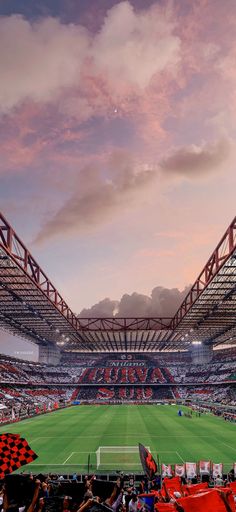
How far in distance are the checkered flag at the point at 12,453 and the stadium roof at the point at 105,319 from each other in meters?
22.3

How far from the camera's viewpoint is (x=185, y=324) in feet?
252

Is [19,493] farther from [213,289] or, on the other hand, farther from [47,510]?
[213,289]

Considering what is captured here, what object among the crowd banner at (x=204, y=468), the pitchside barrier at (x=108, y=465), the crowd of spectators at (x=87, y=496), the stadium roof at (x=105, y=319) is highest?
the stadium roof at (x=105, y=319)

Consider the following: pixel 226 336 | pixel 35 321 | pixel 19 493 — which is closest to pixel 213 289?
pixel 35 321

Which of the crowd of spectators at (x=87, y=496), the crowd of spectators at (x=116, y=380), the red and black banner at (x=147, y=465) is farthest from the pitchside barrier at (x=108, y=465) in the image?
the crowd of spectators at (x=116, y=380)

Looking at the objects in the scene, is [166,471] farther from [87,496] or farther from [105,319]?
[105,319]

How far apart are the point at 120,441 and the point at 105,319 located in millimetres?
31493

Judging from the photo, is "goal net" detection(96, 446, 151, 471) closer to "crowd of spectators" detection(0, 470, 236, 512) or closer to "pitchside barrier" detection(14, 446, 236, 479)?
"pitchside barrier" detection(14, 446, 236, 479)

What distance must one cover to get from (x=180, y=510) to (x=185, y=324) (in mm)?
70520

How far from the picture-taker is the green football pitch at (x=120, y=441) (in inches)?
1243

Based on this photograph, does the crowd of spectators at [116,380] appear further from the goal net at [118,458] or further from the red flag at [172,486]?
the red flag at [172,486]

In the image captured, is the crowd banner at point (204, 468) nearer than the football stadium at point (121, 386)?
Yes

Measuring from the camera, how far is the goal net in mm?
29953

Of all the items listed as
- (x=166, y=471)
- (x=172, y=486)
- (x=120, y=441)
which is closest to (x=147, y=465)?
(x=172, y=486)
